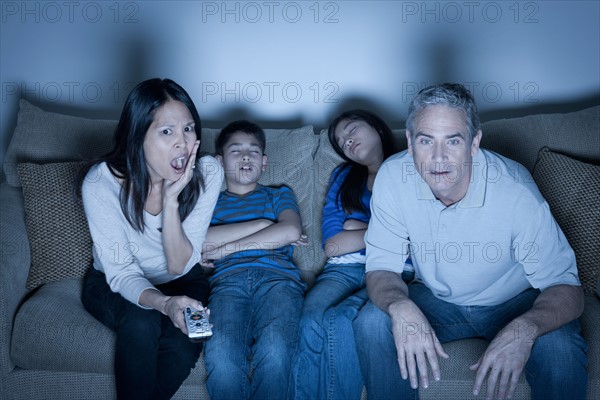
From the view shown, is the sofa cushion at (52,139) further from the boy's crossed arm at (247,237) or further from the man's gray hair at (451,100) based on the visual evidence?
the man's gray hair at (451,100)

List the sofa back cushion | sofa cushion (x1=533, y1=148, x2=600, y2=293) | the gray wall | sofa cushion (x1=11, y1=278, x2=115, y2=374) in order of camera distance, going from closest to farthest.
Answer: sofa cushion (x1=11, y1=278, x2=115, y2=374)
sofa cushion (x1=533, y1=148, x2=600, y2=293)
the sofa back cushion
the gray wall

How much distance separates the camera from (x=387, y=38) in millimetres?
2801

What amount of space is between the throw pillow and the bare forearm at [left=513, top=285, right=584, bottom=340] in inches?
55.0

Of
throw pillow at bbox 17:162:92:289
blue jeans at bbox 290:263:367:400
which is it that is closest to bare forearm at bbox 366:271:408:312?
blue jeans at bbox 290:263:367:400

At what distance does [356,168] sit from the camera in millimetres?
2359

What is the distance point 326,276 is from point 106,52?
1.46 metres

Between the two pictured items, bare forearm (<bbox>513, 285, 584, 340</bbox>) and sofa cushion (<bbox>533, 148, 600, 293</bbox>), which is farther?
sofa cushion (<bbox>533, 148, 600, 293</bbox>)

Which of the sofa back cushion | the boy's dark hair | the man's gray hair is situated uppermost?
the man's gray hair

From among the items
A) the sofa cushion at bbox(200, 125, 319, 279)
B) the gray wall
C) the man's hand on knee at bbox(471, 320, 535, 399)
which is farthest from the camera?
the gray wall

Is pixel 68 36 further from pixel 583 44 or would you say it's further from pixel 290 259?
pixel 583 44

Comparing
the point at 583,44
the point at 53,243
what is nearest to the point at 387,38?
the point at 583,44

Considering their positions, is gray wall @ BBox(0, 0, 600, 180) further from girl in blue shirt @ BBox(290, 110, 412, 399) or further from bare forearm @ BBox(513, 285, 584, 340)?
bare forearm @ BBox(513, 285, 584, 340)

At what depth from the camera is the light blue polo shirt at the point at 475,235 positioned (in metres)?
1.80

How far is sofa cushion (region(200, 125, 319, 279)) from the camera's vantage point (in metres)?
2.42
